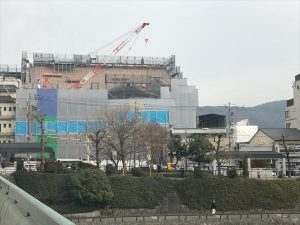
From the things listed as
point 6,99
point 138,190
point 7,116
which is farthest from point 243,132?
point 138,190

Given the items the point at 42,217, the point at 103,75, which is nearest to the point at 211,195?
the point at 42,217

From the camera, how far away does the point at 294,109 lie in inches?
3762

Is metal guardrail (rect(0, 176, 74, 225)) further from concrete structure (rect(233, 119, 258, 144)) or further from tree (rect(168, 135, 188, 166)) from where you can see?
concrete structure (rect(233, 119, 258, 144))

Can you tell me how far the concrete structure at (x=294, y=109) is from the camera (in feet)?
302

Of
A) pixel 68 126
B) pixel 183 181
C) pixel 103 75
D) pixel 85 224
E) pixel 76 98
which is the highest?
pixel 103 75

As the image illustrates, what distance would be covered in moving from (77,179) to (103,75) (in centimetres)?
A: 7756

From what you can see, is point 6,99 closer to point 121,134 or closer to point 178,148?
point 121,134

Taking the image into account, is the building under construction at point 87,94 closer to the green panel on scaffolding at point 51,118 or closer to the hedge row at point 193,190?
the green panel on scaffolding at point 51,118

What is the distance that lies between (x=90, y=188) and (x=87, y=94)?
56.9 meters

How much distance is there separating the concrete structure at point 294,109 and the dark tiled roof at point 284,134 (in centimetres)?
794

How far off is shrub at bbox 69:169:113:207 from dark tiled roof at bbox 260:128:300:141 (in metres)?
45.2

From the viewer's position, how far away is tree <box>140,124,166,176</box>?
6981 centimetres

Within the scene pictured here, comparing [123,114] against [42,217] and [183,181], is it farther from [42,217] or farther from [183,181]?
[42,217]

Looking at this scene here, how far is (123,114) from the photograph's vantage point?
75.2 meters
